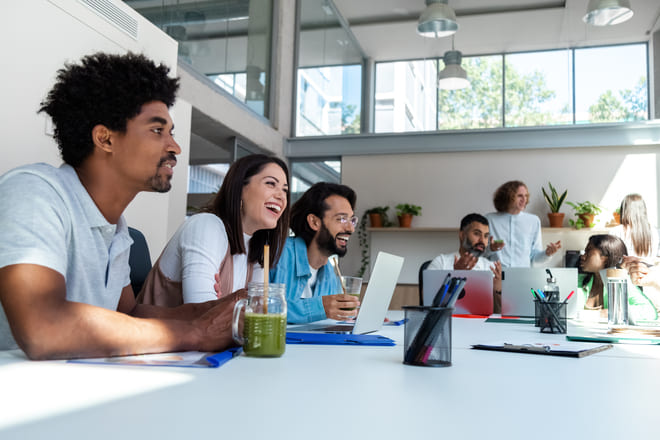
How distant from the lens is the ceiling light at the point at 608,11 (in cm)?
523

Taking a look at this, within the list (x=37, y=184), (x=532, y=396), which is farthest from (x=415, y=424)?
(x=37, y=184)

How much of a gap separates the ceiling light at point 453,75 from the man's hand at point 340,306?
5.34m

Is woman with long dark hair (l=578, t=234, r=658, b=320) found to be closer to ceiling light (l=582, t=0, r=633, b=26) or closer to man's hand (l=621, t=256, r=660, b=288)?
man's hand (l=621, t=256, r=660, b=288)

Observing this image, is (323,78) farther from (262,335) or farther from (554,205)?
(262,335)

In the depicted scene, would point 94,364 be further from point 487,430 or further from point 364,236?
point 364,236

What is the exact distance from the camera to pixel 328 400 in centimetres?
75

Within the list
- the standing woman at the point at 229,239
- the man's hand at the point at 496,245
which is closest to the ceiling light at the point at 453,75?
the man's hand at the point at 496,245

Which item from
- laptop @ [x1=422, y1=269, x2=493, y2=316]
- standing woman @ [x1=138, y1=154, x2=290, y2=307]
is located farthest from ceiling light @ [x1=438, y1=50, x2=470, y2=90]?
standing woman @ [x1=138, y1=154, x2=290, y2=307]

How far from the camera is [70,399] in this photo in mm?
704

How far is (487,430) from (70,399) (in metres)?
0.49

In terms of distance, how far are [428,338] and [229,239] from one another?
3.07 ft

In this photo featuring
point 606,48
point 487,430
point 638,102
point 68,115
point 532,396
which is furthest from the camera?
point 606,48

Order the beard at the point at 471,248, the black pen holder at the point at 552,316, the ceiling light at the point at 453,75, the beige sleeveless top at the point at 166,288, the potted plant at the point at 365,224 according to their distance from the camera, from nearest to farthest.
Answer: the beige sleeveless top at the point at 166,288
the black pen holder at the point at 552,316
the beard at the point at 471,248
the potted plant at the point at 365,224
the ceiling light at the point at 453,75

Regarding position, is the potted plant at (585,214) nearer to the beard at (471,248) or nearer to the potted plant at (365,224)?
the potted plant at (365,224)
